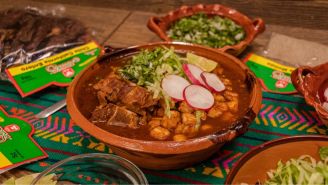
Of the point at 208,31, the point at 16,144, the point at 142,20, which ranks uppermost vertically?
the point at 208,31

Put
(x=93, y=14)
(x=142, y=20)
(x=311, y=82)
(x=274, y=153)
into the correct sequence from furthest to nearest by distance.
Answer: (x=93, y=14), (x=142, y=20), (x=311, y=82), (x=274, y=153)

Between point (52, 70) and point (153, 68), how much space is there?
0.70 meters

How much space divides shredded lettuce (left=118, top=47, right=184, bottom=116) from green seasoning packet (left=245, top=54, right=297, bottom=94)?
0.52 metres

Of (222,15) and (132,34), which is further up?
(222,15)

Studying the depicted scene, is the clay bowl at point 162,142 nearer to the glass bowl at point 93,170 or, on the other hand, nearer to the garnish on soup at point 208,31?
the glass bowl at point 93,170

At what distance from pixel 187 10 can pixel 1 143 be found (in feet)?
4.60

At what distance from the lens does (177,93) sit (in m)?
1.55

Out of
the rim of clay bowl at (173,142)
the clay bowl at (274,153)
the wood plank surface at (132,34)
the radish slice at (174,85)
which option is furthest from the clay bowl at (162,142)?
the wood plank surface at (132,34)

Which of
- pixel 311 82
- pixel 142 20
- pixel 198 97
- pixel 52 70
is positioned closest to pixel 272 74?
pixel 311 82

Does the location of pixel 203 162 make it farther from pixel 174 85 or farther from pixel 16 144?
pixel 16 144

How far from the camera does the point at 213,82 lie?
63.7 inches

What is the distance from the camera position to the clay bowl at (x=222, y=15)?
208 cm

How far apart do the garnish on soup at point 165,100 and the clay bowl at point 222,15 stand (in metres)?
0.39

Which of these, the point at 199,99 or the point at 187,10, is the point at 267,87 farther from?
the point at 187,10
